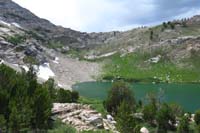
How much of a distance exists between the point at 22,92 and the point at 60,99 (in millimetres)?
35493

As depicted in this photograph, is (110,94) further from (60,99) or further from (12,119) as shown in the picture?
(12,119)

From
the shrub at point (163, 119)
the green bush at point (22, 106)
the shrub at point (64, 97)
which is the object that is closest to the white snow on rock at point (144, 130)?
the shrub at point (163, 119)

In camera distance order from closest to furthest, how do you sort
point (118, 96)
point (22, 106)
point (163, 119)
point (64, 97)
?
1. point (22, 106)
2. point (163, 119)
3. point (118, 96)
4. point (64, 97)

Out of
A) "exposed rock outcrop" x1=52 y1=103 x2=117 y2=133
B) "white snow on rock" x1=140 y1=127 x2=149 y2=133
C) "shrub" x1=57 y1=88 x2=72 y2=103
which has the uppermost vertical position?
"shrub" x1=57 y1=88 x2=72 y2=103

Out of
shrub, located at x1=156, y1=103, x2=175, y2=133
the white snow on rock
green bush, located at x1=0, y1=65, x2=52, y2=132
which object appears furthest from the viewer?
shrub, located at x1=156, y1=103, x2=175, y2=133

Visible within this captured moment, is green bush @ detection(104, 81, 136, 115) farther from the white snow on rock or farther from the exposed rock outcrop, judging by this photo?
the white snow on rock

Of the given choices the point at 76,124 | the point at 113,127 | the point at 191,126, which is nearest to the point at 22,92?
the point at 76,124

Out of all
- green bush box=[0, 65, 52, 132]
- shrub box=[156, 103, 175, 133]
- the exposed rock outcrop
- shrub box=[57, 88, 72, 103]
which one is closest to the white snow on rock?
shrub box=[156, 103, 175, 133]

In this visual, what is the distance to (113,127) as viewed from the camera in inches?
3649

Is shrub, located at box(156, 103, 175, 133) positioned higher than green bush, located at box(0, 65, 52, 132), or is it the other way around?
green bush, located at box(0, 65, 52, 132)

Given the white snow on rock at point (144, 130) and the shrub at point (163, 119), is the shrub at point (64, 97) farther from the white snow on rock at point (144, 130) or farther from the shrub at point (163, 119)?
the white snow on rock at point (144, 130)

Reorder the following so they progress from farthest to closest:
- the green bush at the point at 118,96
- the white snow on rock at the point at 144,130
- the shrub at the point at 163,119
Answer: the green bush at the point at 118,96
the shrub at the point at 163,119
the white snow on rock at the point at 144,130

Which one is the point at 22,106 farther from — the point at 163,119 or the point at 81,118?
the point at 163,119

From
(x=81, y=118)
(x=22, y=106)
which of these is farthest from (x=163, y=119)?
(x=22, y=106)
